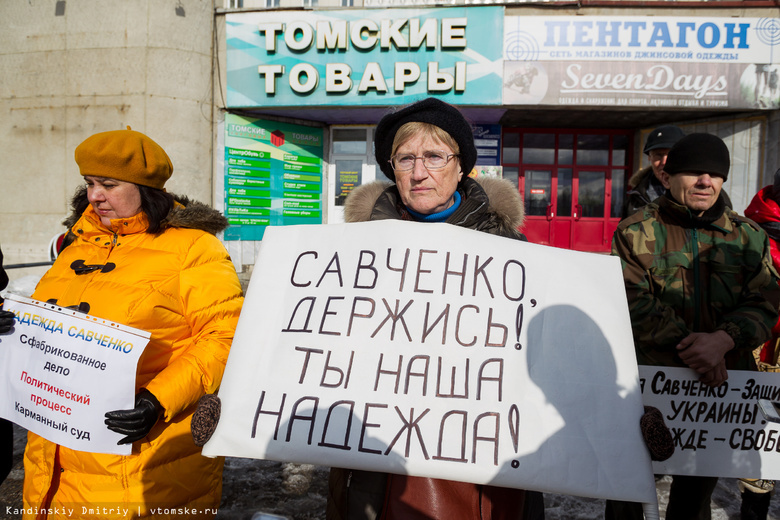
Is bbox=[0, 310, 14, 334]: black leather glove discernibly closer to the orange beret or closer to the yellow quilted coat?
the yellow quilted coat

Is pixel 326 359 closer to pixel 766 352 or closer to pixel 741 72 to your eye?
pixel 766 352

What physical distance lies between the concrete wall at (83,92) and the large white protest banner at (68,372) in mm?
7897

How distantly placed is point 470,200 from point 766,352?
278cm

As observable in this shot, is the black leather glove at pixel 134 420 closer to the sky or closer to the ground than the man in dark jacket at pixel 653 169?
closer to the ground

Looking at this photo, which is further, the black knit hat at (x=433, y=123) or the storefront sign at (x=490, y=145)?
the storefront sign at (x=490, y=145)

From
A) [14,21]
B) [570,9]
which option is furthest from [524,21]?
[14,21]

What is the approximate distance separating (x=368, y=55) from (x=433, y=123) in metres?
7.88

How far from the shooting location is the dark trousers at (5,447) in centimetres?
214

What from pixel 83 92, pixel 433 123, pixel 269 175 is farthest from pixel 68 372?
pixel 83 92

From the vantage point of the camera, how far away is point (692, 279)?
1955 mm

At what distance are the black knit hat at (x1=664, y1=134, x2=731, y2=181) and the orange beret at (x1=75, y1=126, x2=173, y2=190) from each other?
2.17 metres

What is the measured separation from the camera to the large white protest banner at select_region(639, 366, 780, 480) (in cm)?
178

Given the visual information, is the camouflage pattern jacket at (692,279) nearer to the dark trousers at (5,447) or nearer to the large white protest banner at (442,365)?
the large white protest banner at (442,365)

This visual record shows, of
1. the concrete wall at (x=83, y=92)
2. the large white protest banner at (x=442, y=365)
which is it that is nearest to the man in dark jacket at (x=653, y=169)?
the large white protest banner at (x=442, y=365)
